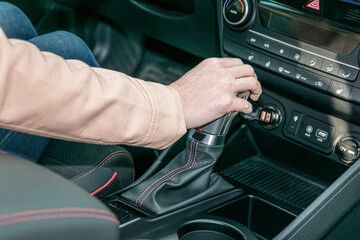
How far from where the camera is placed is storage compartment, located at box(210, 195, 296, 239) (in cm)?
110

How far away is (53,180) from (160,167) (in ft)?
2.17

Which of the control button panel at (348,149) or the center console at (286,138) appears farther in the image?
the control button panel at (348,149)

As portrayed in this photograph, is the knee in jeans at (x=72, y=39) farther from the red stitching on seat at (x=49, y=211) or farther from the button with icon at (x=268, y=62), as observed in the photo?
the red stitching on seat at (x=49, y=211)

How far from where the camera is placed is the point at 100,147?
1.19m

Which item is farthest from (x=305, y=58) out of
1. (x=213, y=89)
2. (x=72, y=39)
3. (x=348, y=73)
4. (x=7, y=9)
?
(x=7, y=9)

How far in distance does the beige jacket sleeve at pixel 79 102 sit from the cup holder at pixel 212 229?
0.65 feet

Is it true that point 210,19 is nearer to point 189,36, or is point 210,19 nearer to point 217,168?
point 189,36

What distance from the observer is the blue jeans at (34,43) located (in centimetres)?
106

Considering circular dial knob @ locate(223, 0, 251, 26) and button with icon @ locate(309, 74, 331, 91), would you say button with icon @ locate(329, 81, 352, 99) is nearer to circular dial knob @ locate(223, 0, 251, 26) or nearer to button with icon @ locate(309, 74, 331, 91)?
button with icon @ locate(309, 74, 331, 91)

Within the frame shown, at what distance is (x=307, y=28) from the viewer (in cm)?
112

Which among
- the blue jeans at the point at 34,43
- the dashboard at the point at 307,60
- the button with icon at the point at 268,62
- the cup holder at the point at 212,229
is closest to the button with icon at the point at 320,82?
the dashboard at the point at 307,60

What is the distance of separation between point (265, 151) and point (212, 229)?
46cm

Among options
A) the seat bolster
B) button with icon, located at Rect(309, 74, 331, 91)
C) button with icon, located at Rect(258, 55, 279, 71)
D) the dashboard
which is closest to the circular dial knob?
the dashboard

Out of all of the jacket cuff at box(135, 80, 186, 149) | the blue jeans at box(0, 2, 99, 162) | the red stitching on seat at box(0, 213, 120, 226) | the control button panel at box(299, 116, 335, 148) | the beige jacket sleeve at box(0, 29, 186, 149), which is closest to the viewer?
the red stitching on seat at box(0, 213, 120, 226)
